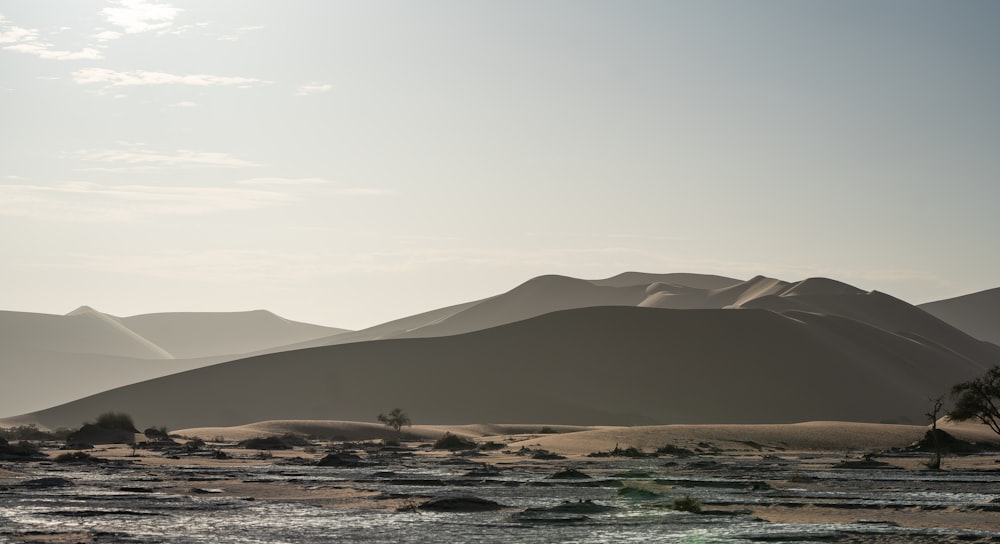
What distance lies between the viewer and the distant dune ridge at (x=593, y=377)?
157m

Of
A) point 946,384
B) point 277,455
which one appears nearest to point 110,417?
point 277,455

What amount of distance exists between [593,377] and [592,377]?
0.14 m

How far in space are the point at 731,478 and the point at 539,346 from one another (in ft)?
431

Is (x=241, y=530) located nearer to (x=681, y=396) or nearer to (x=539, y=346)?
(x=681, y=396)

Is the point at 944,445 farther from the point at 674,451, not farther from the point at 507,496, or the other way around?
the point at 507,496

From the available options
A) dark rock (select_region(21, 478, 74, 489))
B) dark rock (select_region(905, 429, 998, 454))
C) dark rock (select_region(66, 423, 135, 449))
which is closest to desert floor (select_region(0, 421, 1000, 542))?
dark rock (select_region(21, 478, 74, 489))

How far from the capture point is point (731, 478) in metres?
51.2

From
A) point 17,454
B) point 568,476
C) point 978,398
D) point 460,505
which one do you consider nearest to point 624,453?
point 978,398

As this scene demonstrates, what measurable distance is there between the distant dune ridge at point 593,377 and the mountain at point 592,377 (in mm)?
284

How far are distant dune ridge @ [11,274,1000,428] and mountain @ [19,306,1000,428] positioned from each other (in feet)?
0.93

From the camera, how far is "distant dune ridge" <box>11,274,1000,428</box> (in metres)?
157

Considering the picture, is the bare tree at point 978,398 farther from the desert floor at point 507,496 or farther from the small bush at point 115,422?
the small bush at point 115,422

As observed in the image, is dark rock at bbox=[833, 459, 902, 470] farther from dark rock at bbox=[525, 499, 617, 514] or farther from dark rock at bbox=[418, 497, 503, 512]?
dark rock at bbox=[418, 497, 503, 512]

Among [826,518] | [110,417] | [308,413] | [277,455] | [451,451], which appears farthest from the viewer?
[308,413]
